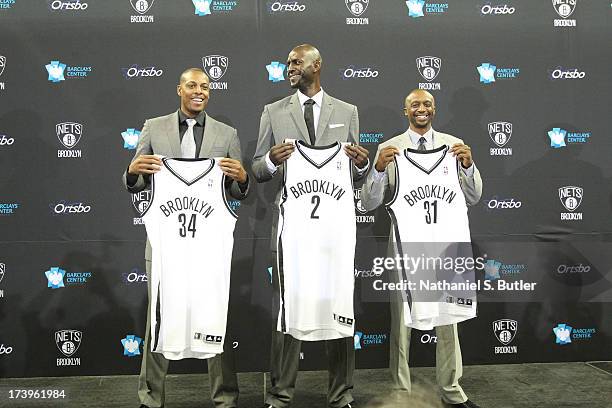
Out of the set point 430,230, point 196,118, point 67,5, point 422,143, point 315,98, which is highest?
point 67,5

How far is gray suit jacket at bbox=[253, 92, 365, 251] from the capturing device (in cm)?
340

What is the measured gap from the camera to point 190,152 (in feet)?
11.2

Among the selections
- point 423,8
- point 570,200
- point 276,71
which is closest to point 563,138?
point 570,200

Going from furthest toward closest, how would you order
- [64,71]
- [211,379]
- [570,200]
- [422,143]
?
[570,200] → [64,71] → [422,143] → [211,379]

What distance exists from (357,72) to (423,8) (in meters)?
0.69

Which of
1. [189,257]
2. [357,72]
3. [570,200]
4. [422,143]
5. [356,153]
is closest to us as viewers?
[189,257]

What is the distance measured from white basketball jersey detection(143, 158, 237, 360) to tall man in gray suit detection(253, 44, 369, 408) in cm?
35

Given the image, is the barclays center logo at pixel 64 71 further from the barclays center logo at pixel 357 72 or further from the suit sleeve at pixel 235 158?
the barclays center logo at pixel 357 72

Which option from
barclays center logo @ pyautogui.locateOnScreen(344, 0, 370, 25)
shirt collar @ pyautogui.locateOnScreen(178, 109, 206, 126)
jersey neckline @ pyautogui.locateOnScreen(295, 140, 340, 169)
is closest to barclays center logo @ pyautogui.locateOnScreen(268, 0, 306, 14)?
barclays center logo @ pyautogui.locateOnScreen(344, 0, 370, 25)

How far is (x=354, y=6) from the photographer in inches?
175

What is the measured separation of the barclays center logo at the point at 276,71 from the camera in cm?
436

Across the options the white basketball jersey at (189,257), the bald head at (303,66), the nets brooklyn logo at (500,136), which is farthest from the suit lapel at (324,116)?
the nets brooklyn logo at (500,136)

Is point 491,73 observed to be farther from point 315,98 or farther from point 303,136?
point 303,136

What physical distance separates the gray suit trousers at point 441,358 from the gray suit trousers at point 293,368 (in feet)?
1.07
